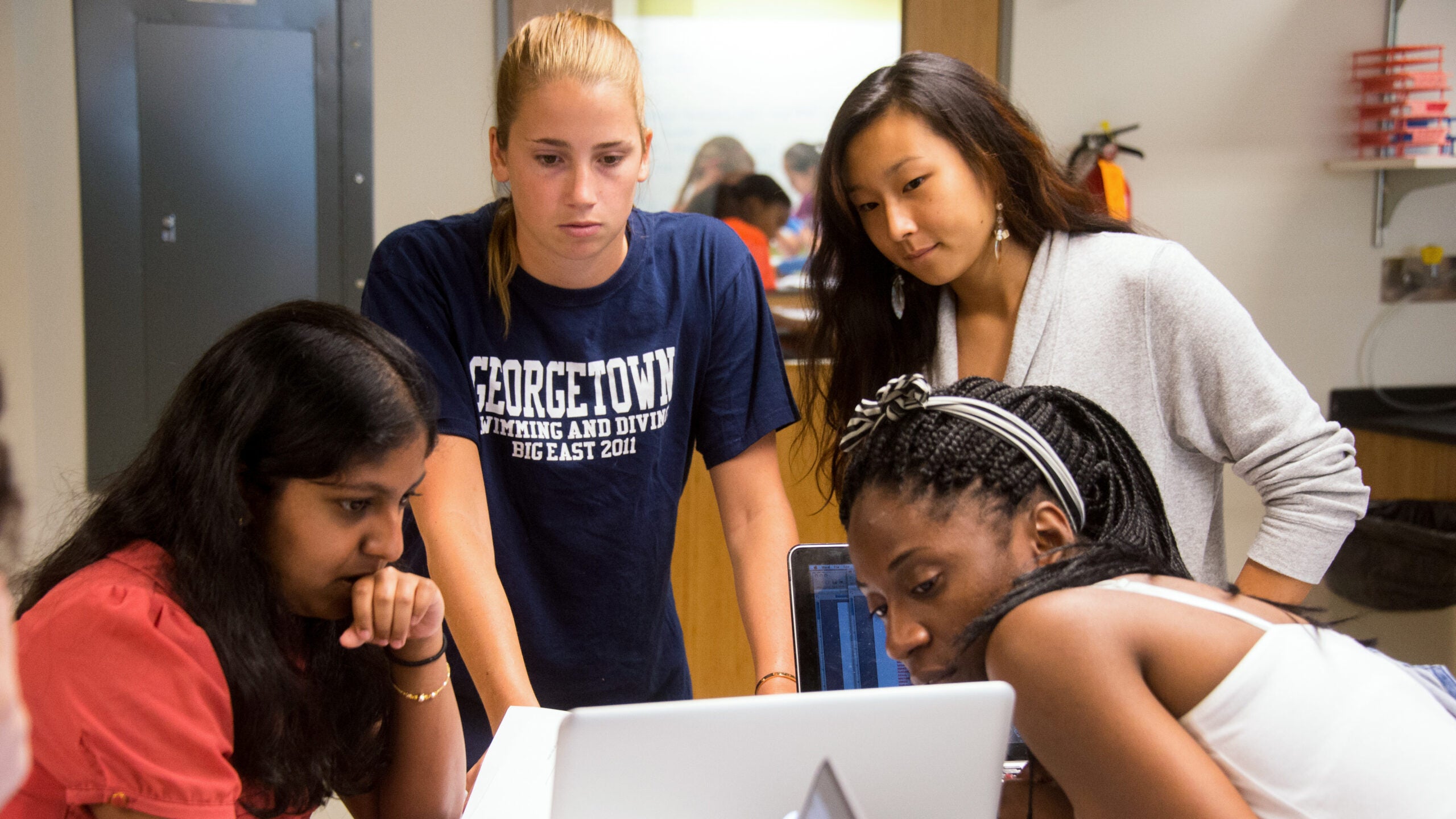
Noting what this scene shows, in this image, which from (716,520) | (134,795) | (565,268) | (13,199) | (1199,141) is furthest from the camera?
(1199,141)

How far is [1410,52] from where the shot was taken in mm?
2900

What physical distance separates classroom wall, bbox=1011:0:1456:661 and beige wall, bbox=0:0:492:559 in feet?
4.50

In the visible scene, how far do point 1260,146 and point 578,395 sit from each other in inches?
92.7

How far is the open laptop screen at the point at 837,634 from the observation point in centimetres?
120

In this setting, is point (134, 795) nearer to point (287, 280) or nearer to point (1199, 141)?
point (287, 280)

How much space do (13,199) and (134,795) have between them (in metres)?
2.21

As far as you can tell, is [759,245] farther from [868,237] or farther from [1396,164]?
[1396,164]

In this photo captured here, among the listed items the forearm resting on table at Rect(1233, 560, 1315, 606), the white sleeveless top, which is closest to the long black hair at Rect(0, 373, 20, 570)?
the white sleeveless top

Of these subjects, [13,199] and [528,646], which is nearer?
[528,646]

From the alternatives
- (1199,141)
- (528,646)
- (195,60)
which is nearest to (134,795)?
(528,646)

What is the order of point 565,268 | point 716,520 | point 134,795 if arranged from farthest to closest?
1. point 716,520
2. point 565,268
3. point 134,795

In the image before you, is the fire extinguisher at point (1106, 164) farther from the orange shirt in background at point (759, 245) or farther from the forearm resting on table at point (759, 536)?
the forearm resting on table at point (759, 536)

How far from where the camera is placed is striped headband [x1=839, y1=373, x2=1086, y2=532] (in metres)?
0.95

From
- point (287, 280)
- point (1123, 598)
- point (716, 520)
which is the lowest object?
point (716, 520)
